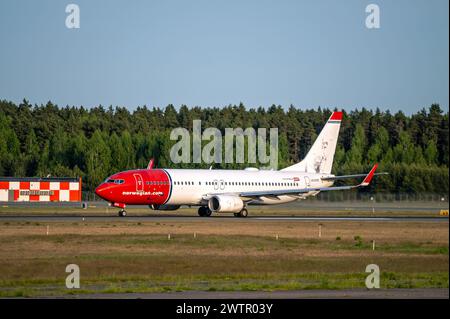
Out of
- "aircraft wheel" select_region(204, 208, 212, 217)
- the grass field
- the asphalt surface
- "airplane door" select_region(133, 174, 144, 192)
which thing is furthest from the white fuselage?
the asphalt surface

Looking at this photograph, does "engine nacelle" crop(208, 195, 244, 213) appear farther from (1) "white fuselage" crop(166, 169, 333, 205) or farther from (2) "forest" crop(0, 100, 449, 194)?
(2) "forest" crop(0, 100, 449, 194)

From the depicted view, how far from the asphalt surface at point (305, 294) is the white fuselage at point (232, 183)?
4582 cm

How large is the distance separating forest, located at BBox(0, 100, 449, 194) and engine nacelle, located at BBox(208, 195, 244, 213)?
164ft

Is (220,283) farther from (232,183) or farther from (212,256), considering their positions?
(232,183)

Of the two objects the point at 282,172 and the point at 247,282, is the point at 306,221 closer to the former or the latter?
the point at 282,172

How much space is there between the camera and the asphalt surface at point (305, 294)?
2669cm

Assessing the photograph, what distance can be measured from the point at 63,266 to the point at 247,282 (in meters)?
8.76

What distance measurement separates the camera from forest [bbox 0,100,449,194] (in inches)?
5689

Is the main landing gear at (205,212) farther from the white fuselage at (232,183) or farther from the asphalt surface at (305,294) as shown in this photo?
the asphalt surface at (305,294)

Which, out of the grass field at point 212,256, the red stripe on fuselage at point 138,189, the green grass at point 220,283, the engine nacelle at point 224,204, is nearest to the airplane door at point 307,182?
the engine nacelle at point 224,204

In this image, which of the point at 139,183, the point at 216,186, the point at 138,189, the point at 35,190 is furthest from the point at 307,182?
the point at 35,190

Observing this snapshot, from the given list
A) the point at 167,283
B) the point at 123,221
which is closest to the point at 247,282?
the point at 167,283
